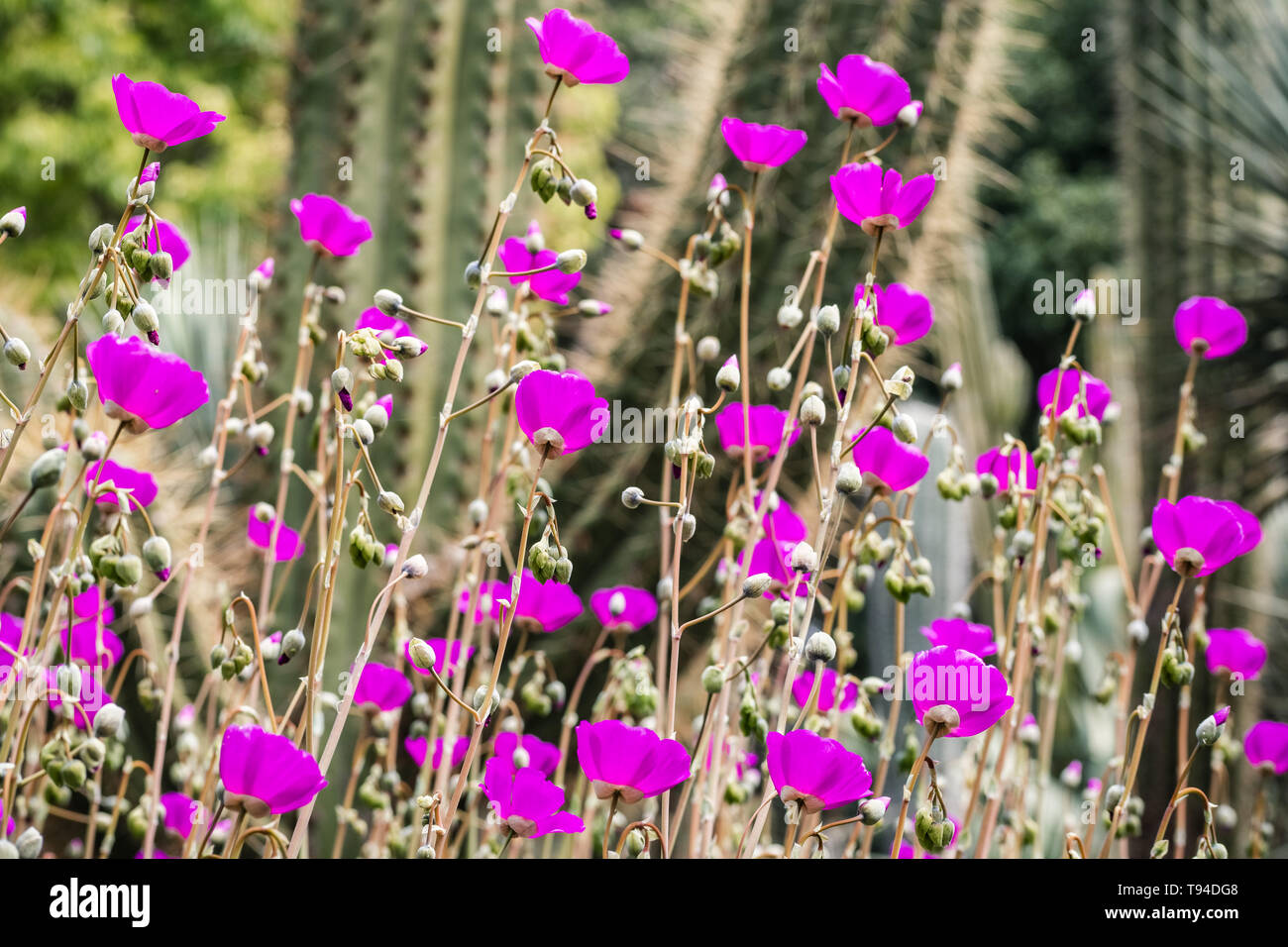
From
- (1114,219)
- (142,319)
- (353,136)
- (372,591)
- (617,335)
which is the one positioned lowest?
(372,591)

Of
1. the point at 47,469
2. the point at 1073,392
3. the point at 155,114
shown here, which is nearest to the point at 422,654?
the point at 47,469

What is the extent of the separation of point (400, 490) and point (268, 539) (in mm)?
829

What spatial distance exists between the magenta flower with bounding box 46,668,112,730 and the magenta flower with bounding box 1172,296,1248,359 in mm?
644

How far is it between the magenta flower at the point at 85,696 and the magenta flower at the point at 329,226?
0.85 ft

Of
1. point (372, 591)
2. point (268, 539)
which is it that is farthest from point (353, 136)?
point (268, 539)

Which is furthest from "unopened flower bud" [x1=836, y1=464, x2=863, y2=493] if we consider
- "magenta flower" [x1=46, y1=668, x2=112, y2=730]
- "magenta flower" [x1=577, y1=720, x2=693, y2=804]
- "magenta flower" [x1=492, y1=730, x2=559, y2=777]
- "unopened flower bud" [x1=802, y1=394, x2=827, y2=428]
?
"magenta flower" [x1=46, y1=668, x2=112, y2=730]

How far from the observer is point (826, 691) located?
755mm

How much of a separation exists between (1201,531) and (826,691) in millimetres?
306

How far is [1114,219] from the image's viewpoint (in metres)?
7.41

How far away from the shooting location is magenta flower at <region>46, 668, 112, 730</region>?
51 centimetres

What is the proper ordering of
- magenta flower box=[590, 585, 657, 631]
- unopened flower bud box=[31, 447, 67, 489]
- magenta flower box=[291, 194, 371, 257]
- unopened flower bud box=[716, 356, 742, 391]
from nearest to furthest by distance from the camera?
unopened flower bud box=[31, 447, 67, 489]
unopened flower bud box=[716, 356, 742, 391]
magenta flower box=[291, 194, 371, 257]
magenta flower box=[590, 585, 657, 631]

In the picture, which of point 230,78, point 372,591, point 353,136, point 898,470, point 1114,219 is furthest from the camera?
point 1114,219

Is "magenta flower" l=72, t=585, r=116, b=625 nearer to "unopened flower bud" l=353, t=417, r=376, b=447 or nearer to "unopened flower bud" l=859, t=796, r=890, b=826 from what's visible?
"unopened flower bud" l=353, t=417, r=376, b=447
